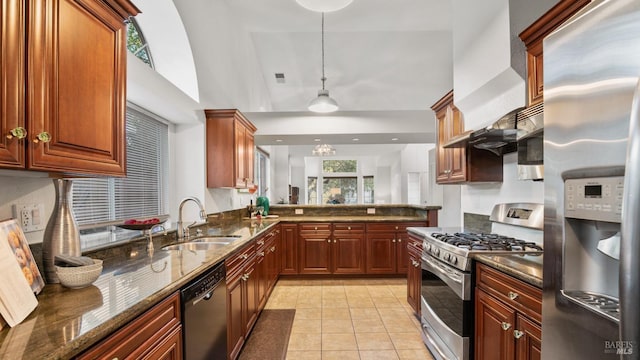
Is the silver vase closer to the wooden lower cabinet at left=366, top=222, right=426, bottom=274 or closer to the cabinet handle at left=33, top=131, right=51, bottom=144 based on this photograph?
the cabinet handle at left=33, top=131, right=51, bottom=144

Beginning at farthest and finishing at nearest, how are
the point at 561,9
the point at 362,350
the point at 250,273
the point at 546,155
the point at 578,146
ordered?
the point at 250,273 < the point at 362,350 < the point at 561,9 < the point at 546,155 < the point at 578,146

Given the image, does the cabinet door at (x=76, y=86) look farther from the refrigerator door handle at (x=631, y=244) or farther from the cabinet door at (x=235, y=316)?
the refrigerator door handle at (x=631, y=244)

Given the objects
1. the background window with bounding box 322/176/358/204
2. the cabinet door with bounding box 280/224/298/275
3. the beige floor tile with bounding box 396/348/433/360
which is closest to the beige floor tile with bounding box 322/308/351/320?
the beige floor tile with bounding box 396/348/433/360

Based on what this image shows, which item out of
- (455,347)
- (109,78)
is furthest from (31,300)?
(455,347)

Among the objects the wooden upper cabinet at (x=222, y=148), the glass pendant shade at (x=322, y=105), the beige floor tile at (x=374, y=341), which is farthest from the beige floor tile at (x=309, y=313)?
the glass pendant shade at (x=322, y=105)

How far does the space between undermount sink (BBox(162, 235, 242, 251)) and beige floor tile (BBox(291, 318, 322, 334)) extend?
1.06 meters

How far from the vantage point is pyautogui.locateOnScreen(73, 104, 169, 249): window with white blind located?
196 centimetres

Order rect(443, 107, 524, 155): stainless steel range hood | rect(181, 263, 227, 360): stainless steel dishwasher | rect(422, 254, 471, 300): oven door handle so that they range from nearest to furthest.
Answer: rect(181, 263, 227, 360): stainless steel dishwasher
rect(443, 107, 524, 155): stainless steel range hood
rect(422, 254, 471, 300): oven door handle

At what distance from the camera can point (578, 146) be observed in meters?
0.83

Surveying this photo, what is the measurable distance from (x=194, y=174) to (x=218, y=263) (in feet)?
5.50

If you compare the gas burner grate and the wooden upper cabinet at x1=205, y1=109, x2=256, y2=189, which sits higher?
the wooden upper cabinet at x1=205, y1=109, x2=256, y2=189

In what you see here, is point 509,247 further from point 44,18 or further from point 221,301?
point 44,18

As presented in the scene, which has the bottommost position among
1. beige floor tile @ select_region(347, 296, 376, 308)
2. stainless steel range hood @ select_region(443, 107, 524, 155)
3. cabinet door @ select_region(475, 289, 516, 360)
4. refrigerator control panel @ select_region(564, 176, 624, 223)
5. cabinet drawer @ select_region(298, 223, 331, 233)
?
beige floor tile @ select_region(347, 296, 376, 308)

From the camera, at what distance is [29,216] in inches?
52.9
